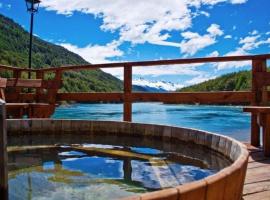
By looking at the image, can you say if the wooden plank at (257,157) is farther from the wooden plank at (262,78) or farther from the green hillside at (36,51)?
the green hillside at (36,51)

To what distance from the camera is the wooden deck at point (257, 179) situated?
2.26m

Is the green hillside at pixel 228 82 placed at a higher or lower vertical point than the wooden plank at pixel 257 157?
higher

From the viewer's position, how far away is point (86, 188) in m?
2.30

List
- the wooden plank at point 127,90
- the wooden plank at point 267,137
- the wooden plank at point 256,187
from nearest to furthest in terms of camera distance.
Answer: the wooden plank at point 256,187, the wooden plank at point 267,137, the wooden plank at point 127,90

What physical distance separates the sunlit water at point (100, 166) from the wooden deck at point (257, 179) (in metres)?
0.26

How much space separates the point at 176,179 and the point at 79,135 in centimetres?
218

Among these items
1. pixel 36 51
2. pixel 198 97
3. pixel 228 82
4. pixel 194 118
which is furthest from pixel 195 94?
pixel 36 51

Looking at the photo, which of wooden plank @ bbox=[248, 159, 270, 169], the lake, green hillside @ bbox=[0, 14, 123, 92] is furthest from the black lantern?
green hillside @ bbox=[0, 14, 123, 92]

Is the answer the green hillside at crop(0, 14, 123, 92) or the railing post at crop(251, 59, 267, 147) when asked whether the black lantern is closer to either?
the railing post at crop(251, 59, 267, 147)

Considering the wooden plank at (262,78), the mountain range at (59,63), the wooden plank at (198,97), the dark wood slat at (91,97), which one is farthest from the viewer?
the mountain range at (59,63)

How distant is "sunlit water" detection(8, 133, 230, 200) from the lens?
2277 millimetres

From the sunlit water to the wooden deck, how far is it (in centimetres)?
26

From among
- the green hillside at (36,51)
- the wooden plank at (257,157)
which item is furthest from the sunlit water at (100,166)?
the green hillside at (36,51)

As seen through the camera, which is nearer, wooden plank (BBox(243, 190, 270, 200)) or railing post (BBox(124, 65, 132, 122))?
wooden plank (BBox(243, 190, 270, 200))
